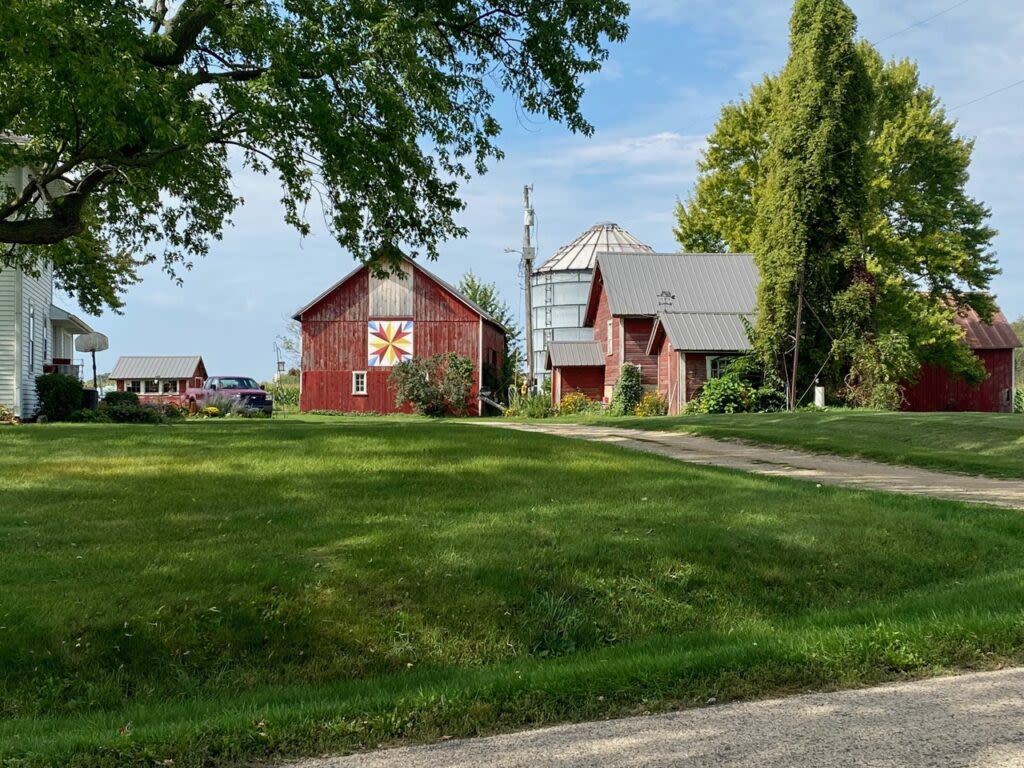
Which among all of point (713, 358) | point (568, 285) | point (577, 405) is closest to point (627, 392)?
point (577, 405)

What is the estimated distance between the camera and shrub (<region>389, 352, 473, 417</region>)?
128ft

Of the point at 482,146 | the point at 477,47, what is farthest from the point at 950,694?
the point at 477,47

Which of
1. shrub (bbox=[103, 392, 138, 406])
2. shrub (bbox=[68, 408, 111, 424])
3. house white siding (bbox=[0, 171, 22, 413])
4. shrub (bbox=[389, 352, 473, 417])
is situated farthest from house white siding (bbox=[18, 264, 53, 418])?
shrub (bbox=[389, 352, 473, 417])

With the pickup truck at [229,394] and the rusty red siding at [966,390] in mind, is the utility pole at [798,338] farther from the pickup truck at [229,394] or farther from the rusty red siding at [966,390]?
the pickup truck at [229,394]

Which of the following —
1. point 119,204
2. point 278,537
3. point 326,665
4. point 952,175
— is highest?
point 952,175

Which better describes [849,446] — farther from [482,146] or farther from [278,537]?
[278,537]

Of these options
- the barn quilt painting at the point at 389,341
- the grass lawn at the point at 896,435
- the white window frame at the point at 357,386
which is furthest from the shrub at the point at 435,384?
the grass lawn at the point at 896,435

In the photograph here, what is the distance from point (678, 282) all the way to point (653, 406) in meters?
7.22

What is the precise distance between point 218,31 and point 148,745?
1384 centimetres

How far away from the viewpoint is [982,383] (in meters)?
39.1

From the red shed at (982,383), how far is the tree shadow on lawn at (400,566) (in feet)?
105

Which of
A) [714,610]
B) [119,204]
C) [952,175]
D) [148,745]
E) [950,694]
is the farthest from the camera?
[952,175]

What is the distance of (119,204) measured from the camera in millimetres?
19375

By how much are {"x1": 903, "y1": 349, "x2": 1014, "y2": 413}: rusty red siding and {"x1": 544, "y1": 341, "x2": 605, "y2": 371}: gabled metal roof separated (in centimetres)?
1352
